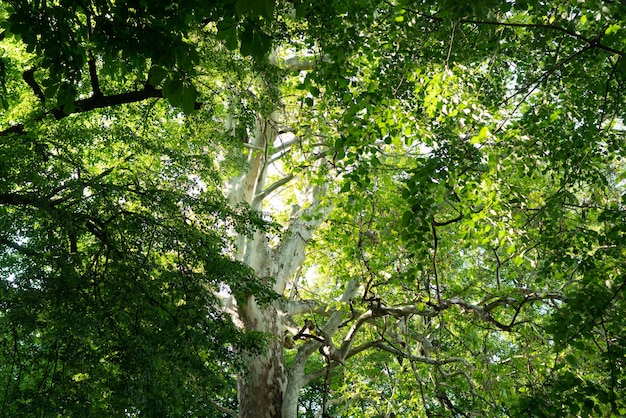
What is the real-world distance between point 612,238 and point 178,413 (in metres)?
3.81

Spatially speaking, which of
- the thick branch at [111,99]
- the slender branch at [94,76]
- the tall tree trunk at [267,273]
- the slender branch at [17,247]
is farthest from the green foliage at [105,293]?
the tall tree trunk at [267,273]

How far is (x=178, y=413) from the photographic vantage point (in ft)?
16.2

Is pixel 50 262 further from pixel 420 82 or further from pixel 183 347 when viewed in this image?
pixel 420 82

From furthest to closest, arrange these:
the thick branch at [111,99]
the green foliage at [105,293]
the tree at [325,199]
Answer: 1. the thick branch at [111,99]
2. the green foliage at [105,293]
3. the tree at [325,199]

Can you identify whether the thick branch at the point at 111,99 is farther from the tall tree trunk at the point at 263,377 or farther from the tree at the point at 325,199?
the tall tree trunk at the point at 263,377

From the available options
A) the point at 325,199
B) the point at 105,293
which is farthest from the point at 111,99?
the point at 325,199

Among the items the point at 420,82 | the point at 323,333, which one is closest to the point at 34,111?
the point at 420,82

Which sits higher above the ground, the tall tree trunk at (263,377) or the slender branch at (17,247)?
the tall tree trunk at (263,377)

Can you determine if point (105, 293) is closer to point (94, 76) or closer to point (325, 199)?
point (94, 76)

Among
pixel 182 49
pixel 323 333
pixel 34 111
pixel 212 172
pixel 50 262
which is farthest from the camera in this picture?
pixel 323 333

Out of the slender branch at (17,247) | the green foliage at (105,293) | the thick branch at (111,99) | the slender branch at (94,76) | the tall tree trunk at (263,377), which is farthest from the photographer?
the tall tree trunk at (263,377)

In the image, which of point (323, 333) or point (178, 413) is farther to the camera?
point (323, 333)

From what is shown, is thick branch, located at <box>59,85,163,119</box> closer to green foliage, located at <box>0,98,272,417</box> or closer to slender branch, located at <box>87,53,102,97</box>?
slender branch, located at <box>87,53,102,97</box>

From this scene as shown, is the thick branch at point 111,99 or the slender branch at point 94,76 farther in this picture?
the thick branch at point 111,99
